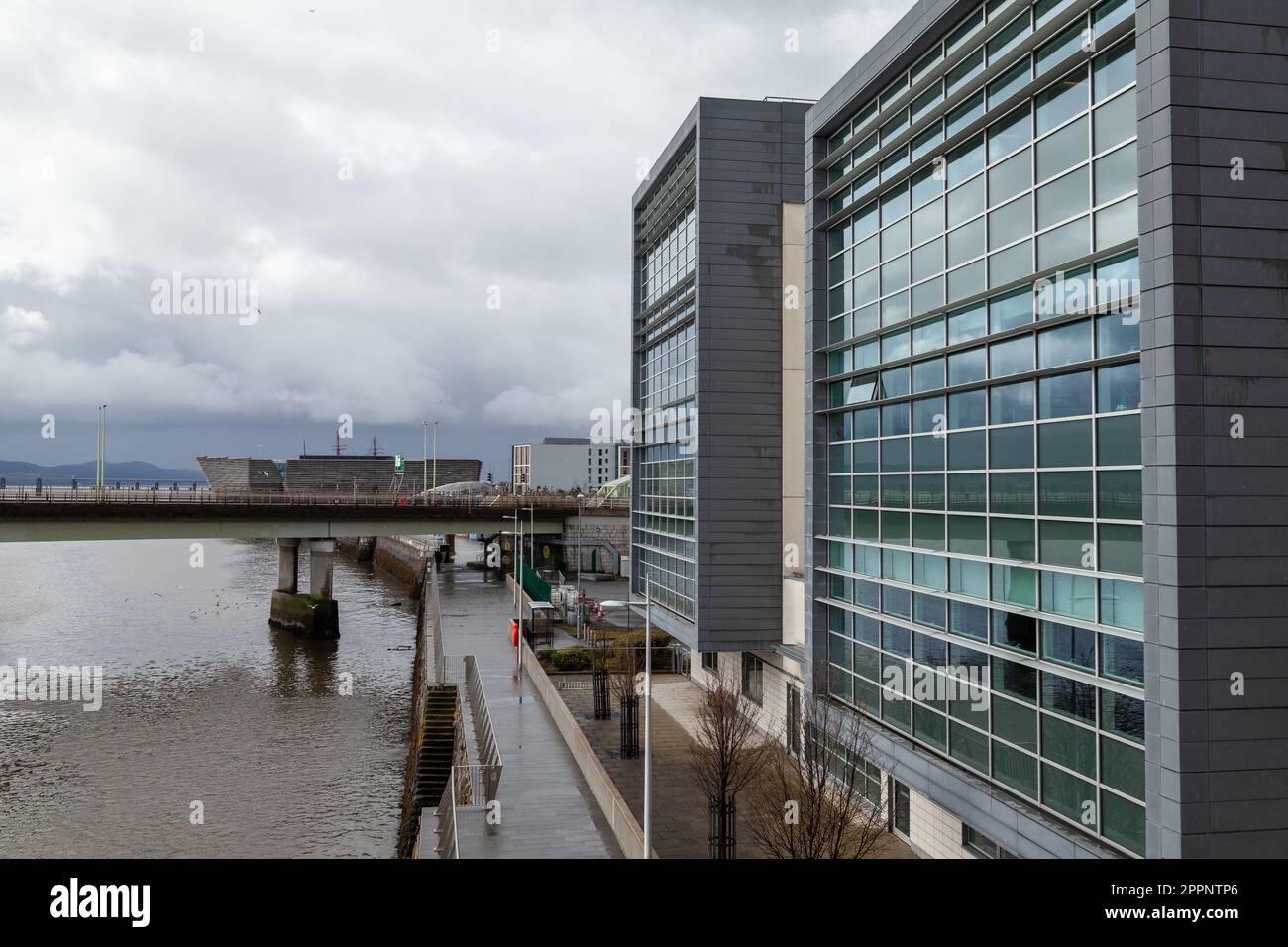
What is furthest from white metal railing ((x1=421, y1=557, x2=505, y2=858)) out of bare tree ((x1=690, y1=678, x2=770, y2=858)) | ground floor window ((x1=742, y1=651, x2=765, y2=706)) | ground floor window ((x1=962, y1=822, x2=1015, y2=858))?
ground floor window ((x1=962, y1=822, x2=1015, y2=858))

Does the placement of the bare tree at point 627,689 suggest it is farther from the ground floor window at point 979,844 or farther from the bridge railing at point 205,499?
the bridge railing at point 205,499

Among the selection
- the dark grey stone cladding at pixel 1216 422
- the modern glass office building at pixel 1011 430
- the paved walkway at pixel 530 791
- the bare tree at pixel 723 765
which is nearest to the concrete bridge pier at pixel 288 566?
the paved walkway at pixel 530 791

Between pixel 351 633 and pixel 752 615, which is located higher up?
pixel 752 615

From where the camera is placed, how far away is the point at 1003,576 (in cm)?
1523

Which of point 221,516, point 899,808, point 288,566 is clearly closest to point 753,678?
point 899,808

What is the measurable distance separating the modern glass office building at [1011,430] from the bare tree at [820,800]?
0.68m

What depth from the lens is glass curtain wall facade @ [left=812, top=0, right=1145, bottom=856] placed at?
41.4ft

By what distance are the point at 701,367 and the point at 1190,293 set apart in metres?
17.9

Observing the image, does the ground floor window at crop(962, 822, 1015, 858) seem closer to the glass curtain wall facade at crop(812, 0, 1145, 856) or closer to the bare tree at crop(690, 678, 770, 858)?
the glass curtain wall facade at crop(812, 0, 1145, 856)

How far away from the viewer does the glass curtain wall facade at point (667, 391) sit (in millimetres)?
30406
